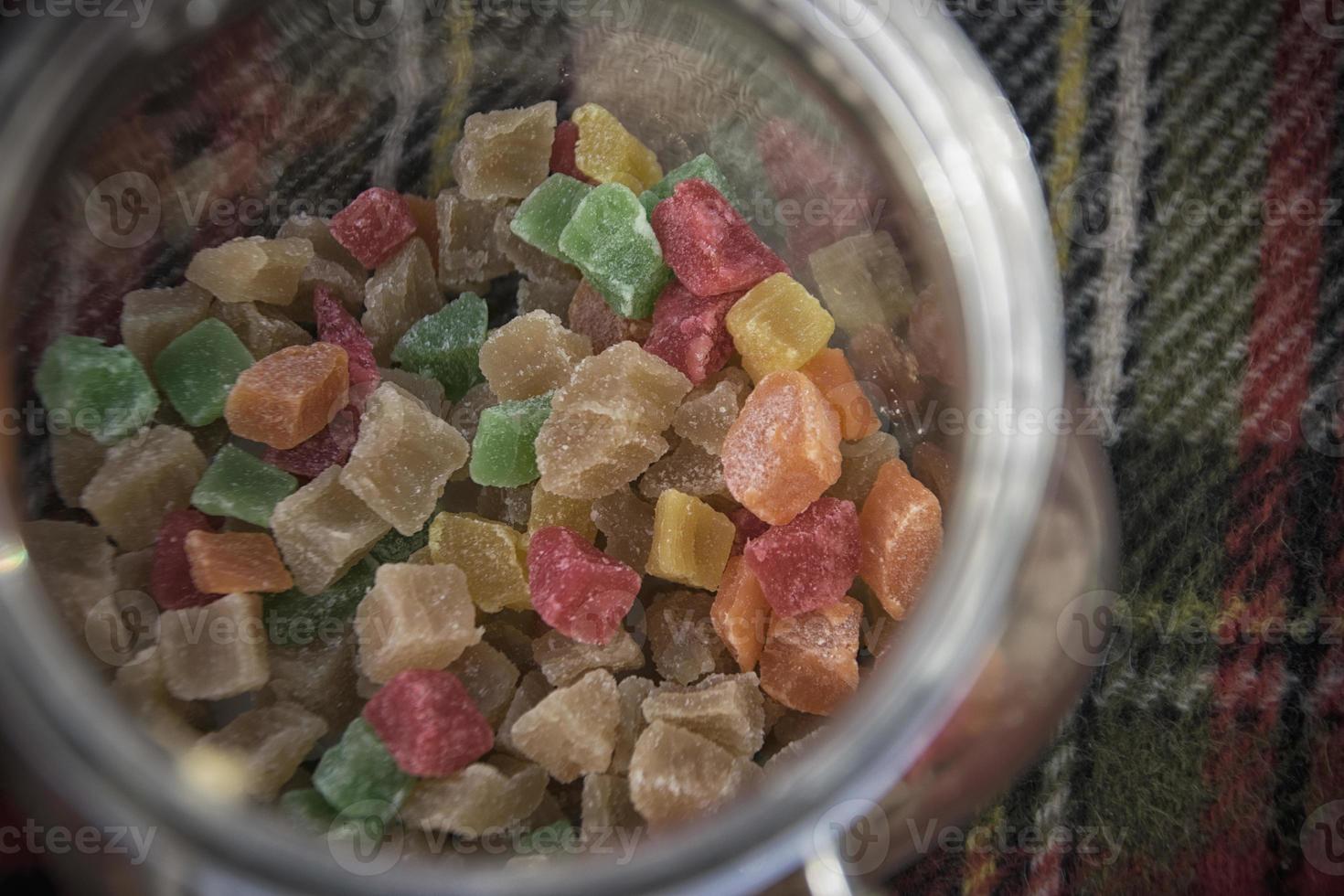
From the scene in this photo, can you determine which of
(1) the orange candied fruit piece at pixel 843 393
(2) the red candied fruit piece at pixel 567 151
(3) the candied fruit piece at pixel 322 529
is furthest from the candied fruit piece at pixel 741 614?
(2) the red candied fruit piece at pixel 567 151

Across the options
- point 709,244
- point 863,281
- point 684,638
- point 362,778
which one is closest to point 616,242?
point 709,244

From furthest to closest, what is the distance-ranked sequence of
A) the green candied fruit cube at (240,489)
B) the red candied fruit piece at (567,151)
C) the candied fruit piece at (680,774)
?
the red candied fruit piece at (567,151)
the green candied fruit cube at (240,489)
the candied fruit piece at (680,774)

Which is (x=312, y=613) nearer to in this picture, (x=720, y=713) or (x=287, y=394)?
Result: (x=287, y=394)

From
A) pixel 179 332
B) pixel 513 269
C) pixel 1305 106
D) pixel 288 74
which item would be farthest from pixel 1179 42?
pixel 179 332

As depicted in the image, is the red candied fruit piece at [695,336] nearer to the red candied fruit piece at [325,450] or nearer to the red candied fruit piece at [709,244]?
the red candied fruit piece at [709,244]

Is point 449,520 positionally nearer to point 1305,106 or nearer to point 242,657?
→ point 242,657

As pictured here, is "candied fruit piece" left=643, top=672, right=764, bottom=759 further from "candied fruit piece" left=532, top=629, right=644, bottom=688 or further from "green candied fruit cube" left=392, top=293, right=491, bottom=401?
"green candied fruit cube" left=392, top=293, right=491, bottom=401
